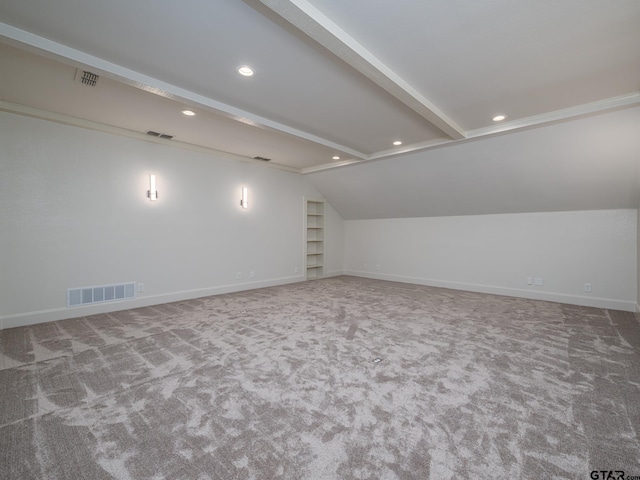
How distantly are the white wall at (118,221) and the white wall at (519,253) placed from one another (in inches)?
123

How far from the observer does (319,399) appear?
2152 mm

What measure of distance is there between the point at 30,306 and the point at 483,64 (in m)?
6.09

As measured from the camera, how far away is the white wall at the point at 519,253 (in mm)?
4660

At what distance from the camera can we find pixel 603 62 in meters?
2.58

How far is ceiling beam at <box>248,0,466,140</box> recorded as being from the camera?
6.37ft

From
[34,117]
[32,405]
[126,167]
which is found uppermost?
[34,117]

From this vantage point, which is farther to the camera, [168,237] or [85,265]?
[168,237]

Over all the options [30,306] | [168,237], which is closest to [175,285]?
[168,237]

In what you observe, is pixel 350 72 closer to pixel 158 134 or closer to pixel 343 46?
pixel 343 46

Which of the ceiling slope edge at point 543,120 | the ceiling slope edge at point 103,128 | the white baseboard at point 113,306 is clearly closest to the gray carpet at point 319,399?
the white baseboard at point 113,306

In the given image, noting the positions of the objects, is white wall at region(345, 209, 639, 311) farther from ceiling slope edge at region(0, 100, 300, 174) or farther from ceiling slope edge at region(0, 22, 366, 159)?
ceiling slope edge at region(0, 22, 366, 159)

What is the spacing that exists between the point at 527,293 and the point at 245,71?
19.8 feet

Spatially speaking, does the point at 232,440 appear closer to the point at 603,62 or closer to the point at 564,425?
the point at 564,425

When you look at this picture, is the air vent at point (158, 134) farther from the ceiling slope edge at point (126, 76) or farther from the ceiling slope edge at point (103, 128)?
the ceiling slope edge at point (126, 76)
